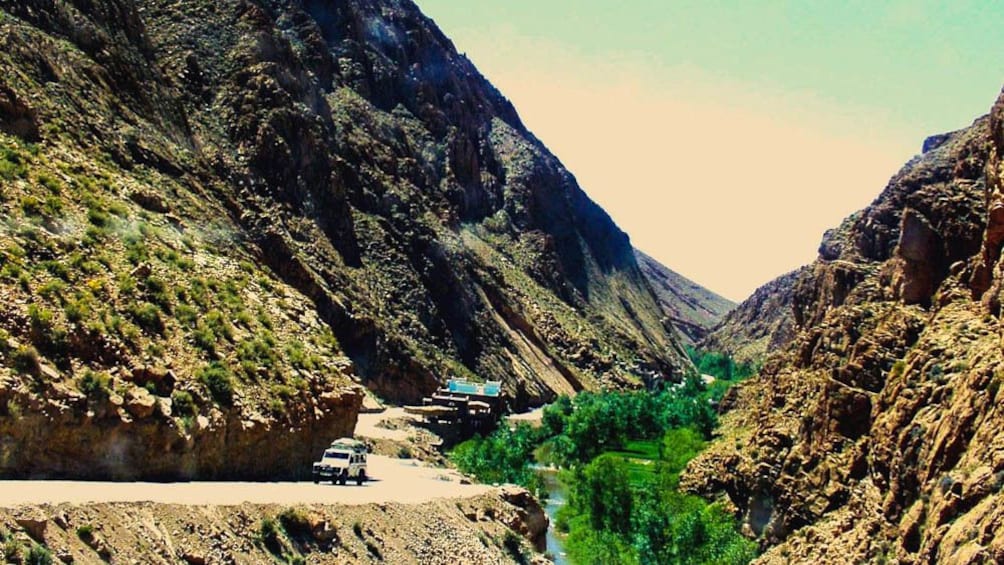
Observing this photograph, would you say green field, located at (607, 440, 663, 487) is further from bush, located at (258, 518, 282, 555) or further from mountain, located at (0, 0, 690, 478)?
bush, located at (258, 518, 282, 555)

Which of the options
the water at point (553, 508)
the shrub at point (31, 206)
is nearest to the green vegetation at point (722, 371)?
the water at point (553, 508)

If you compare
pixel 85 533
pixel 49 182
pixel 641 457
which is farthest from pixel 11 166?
pixel 641 457

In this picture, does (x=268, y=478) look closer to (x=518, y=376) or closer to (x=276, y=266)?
(x=276, y=266)

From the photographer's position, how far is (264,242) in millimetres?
62062

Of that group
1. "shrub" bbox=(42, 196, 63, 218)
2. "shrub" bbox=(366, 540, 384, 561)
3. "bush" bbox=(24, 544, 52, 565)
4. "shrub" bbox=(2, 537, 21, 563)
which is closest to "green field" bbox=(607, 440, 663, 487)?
"shrub" bbox=(366, 540, 384, 561)

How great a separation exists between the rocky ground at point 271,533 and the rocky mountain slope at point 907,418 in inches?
369

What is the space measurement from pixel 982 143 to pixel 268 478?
101 feet

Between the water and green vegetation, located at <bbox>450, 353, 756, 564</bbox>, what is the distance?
2.15ft

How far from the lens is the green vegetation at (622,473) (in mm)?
40469

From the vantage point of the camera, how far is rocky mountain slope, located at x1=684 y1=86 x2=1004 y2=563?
2447cm

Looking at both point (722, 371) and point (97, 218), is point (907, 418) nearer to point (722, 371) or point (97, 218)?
point (97, 218)

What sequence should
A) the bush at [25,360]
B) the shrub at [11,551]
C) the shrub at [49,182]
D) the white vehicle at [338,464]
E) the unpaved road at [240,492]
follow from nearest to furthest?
the shrub at [11,551] → the unpaved road at [240,492] → the bush at [25,360] → the shrub at [49,182] → the white vehicle at [338,464]

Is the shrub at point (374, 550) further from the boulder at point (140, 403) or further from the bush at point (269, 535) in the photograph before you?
the boulder at point (140, 403)

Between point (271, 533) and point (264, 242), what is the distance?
4077 cm
